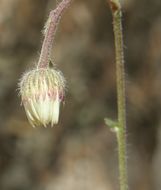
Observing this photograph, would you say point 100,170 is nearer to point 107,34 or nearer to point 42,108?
point 107,34

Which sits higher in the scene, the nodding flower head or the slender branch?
the slender branch

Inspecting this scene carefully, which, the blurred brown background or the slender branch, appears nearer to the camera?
the slender branch

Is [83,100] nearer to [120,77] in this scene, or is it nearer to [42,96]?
[120,77]

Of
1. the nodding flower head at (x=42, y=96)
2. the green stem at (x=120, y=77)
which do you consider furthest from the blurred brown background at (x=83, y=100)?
the nodding flower head at (x=42, y=96)

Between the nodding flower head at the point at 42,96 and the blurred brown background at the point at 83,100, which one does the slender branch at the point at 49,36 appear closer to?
the nodding flower head at the point at 42,96

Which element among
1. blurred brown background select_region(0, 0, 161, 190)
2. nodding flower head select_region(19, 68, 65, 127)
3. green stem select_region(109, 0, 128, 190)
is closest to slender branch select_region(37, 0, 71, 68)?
nodding flower head select_region(19, 68, 65, 127)

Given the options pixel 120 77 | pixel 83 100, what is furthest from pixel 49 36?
pixel 83 100

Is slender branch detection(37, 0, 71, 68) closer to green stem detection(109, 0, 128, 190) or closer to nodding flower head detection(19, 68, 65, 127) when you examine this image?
nodding flower head detection(19, 68, 65, 127)
